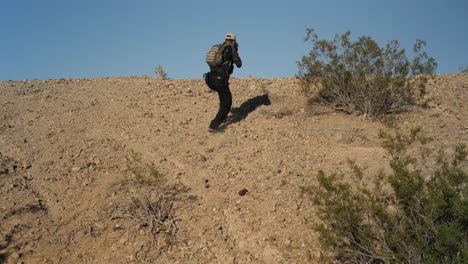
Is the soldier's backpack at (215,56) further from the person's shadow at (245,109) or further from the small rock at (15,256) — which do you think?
the small rock at (15,256)

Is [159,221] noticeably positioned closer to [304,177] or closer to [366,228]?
[304,177]

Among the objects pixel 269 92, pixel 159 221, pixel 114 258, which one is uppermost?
pixel 269 92

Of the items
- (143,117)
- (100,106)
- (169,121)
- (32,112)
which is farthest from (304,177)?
(32,112)

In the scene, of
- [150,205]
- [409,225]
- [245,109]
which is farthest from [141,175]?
[409,225]

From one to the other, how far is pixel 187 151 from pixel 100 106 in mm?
3093

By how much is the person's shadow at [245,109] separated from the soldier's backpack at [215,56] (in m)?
1.22

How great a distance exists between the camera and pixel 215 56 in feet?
25.1

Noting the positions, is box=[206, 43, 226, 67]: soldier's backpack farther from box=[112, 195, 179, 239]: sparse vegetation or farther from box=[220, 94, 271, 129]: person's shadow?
box=[112, 195, 179, 239]: sparse vegetation

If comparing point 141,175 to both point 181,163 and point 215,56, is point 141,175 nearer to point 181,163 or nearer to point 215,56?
point 181,163

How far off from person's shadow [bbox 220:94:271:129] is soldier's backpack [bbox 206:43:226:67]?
122cm

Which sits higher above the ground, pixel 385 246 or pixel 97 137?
pixel 97 137

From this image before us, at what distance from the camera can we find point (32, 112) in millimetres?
9352

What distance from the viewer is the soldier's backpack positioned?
25.0 ft

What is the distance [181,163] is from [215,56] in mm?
1892
